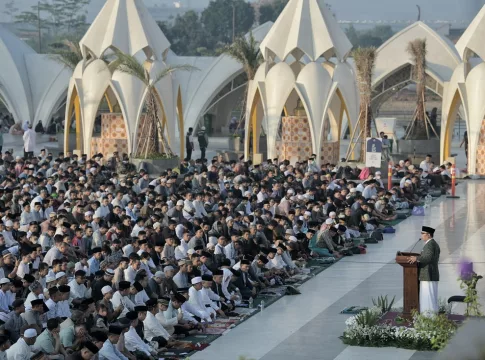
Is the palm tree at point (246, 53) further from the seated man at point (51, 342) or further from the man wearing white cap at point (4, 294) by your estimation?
the seated man at point (51, 342)

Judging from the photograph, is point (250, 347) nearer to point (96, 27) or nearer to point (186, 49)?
point (96, 27)

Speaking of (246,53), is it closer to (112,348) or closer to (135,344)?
(135,344)

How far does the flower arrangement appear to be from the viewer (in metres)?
11.3

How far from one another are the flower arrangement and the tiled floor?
0.47 feet

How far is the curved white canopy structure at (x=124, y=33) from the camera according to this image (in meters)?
30.2

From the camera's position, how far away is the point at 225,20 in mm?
84500

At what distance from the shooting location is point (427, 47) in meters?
38.7

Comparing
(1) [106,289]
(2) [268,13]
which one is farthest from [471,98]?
(2) [268,13]

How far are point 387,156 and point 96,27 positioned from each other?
8.76 metres

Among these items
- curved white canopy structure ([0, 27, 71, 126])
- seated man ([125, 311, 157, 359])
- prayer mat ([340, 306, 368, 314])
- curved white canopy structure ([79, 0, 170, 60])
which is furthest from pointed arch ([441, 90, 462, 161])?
seated man ([125, 311, 157, 359])

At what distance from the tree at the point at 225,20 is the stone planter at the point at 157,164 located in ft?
184

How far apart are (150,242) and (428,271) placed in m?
4.99

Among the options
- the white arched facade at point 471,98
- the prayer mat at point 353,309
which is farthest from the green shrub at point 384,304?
the white arched facade at point 471,98

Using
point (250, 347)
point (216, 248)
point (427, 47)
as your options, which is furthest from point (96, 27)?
point (250, 347)
